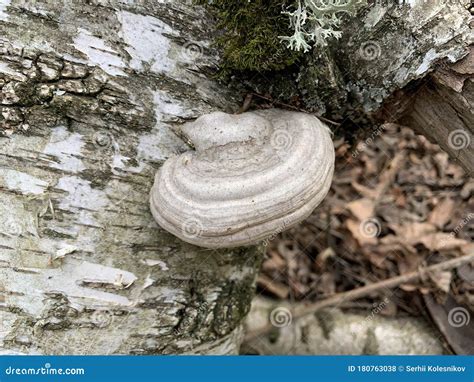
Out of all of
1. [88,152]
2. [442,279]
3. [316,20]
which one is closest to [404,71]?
[316,20]

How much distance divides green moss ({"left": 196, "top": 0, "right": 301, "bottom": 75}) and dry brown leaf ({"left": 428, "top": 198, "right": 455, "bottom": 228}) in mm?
2967

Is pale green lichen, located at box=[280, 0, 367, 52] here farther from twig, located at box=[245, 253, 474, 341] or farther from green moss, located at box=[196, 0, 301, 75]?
twig, located at box=[245, 253, 474, 341]

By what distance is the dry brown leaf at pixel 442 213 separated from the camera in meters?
4.83

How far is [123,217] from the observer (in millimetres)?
2578

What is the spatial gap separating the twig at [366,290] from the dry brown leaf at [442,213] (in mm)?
466

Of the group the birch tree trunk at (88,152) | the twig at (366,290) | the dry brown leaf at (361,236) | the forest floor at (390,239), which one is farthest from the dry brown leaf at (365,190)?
the birch tree trunk at (88,152)

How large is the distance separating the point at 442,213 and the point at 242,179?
3231 mm

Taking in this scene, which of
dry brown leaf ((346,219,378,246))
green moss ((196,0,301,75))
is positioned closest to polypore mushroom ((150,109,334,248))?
green moss ((196,0,301,75))

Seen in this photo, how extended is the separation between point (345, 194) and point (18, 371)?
3.50 meters

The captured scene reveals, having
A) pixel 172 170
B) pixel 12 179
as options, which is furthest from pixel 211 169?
pixel 12 179

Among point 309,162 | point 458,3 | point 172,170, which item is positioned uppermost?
point 458,3

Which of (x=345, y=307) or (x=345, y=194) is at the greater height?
(x=345, y=194)

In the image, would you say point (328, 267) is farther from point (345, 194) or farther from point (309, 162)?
point (309, 162)

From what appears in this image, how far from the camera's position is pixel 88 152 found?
2461mm
